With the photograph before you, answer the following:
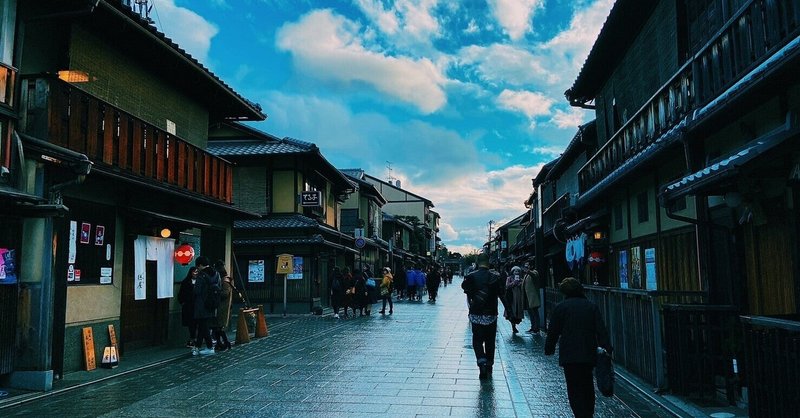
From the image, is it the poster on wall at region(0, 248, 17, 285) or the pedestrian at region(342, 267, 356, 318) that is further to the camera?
the pedestrian at region(342, 267, 356, 318)

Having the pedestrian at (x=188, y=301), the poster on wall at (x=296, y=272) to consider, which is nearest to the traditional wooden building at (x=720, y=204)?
the pedestrian at (x=188, y=301)

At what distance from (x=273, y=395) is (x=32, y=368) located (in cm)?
395

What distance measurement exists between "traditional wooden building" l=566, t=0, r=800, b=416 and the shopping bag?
1439 millimetres

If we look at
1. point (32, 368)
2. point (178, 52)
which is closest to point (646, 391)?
point (32, 368)

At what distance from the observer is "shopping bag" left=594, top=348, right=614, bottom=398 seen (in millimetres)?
6023

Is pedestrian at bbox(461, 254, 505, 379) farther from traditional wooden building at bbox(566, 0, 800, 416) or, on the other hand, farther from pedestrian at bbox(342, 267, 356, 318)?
pedestrian at bbox(342, 267, 356, 318)

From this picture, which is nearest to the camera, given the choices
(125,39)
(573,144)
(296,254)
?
(125,39)

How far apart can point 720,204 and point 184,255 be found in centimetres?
1185

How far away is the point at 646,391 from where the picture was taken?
27.7ft

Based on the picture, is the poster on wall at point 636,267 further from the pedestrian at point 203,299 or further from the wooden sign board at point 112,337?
the wooden sign board at point 112,337

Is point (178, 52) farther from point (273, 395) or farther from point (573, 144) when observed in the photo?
point (573, 144)

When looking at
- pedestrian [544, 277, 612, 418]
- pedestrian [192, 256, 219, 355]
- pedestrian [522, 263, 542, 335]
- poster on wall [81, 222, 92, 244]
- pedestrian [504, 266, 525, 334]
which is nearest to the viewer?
pedestrian [544, 277, 612, 418]

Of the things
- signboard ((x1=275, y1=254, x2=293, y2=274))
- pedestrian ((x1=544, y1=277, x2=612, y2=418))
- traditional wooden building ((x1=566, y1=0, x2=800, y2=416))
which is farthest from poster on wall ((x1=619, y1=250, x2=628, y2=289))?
signboard ((x1=275, y1=254, x2=293, y2=274))

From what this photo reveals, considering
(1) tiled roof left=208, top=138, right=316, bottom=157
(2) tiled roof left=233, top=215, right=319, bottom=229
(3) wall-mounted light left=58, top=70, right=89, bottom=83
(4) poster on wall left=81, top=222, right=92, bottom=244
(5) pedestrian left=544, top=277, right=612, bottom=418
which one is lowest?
(5) pedestrian left=544, top=277, right=612, bottom=418
